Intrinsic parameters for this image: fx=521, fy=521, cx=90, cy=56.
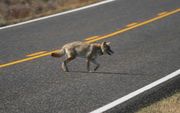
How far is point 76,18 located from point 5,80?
21.7 feet

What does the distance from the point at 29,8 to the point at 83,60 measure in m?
6.88

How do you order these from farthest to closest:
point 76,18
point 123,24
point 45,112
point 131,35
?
point 76,18 < point 123,24 < point 131,35 < point 45,112

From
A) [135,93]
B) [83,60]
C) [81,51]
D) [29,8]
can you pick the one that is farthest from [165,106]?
[29,8]

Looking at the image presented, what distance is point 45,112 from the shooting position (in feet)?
33.4

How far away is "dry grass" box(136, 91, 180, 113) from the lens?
10.1 meters

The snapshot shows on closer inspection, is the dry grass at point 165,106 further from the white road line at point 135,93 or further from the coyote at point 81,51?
the coyote at point 81,51

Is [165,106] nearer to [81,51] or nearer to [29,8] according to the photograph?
[81,51]

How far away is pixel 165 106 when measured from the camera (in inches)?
408

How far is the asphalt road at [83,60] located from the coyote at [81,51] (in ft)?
1.01

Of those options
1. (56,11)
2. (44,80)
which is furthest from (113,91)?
(56,11)

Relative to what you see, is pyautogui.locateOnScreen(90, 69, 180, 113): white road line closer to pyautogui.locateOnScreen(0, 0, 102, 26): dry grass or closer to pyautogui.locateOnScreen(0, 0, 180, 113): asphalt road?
pyautogui.locateOnScreen(0, 0, 180, 113): asphalt road

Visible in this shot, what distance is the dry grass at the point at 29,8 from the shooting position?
1918 centimetres

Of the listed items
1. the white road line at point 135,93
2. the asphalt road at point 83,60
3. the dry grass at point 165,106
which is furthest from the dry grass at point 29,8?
the dry grass at point 165,106

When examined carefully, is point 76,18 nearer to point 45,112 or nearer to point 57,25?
point 57,25
